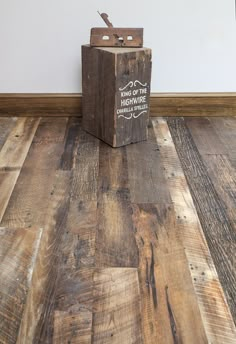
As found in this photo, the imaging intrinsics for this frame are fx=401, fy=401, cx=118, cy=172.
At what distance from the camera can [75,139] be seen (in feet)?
6.19

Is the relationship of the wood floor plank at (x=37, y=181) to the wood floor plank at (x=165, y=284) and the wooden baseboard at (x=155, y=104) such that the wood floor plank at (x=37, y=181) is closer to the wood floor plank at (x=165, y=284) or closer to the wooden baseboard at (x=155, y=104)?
the wooden baseboard at (x=155, y=104)

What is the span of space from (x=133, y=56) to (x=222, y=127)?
0.64 meters

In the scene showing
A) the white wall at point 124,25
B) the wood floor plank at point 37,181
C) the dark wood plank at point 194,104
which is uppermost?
the white wall at point 124,25

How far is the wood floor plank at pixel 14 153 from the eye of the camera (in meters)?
1.45

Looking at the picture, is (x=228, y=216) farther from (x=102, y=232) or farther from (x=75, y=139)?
(x=75, y=139)

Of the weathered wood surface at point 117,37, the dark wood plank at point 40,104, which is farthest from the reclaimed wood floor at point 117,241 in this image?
the weathered wood surface at point 117,37

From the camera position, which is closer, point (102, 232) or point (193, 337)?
point (193, 337)

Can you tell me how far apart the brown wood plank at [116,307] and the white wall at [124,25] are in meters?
1.30

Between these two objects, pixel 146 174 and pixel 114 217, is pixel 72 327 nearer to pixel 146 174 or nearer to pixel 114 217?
pixel 114 217

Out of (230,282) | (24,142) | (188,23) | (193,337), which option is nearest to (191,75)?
(188,23)

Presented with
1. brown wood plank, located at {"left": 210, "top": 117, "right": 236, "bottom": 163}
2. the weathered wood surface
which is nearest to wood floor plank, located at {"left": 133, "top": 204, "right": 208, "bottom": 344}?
brown wood plank, located at {"left": 210, "top": 117, "right": 236, "bottom": 163}

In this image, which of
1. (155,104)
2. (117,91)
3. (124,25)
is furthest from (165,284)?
(124,25)

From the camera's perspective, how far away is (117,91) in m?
1.71

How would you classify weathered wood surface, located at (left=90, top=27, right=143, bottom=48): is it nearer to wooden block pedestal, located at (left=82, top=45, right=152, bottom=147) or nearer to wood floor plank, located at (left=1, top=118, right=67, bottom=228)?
wooden block pedestal, located at (left=82, top=45, right=152, bottom=147)
